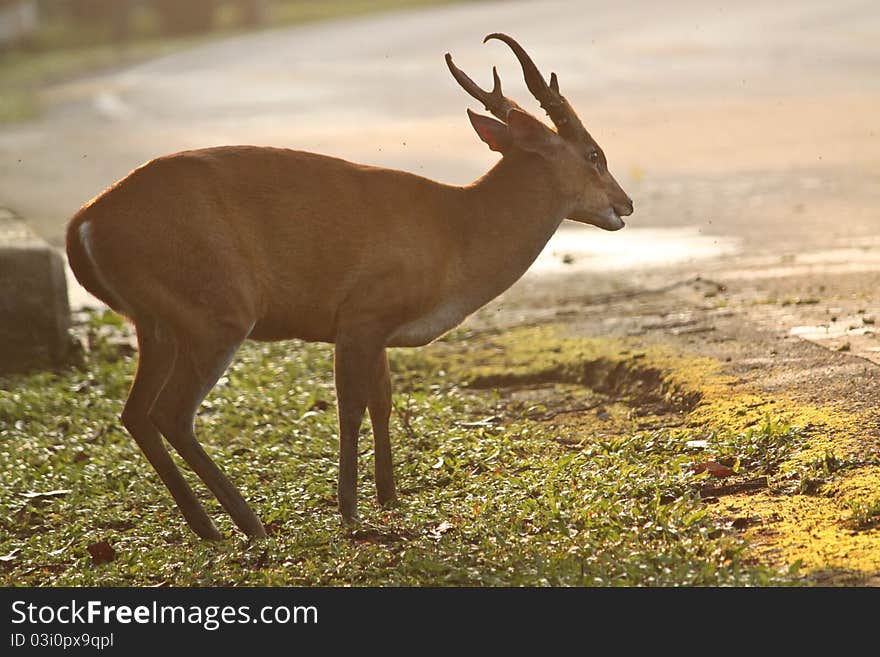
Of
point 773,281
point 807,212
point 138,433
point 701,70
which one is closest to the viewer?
point 138,433

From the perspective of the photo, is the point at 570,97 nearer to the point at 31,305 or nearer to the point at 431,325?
the point at 31,305

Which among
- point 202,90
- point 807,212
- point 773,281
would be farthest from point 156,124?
point 773,281

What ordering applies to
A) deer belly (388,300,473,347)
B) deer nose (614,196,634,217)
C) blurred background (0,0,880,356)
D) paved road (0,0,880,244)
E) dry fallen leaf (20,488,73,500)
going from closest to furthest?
deer belly (388,300,473,347)
deer nose (614,196,634,217)
dry fallen leaf (20,488,73,500)
blurred background (0,0,880,356)
paved road (0,0,880,244)

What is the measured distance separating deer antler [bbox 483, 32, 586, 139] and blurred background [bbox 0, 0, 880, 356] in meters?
2.16

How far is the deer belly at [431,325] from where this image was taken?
6273 millimetres

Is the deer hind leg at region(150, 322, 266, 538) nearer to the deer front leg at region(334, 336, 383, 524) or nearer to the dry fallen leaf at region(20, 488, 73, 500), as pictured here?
the deer front leg at region(334, 336, 383, 524)

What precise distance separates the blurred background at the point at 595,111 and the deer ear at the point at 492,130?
2.38 metres

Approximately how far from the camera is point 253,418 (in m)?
8.16

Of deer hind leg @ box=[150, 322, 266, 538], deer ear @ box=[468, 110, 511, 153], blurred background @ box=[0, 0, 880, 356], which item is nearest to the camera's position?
deer hind leg @ box=[150, 322, 266, 538]

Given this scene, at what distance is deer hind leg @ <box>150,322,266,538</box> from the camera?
592 centimetres

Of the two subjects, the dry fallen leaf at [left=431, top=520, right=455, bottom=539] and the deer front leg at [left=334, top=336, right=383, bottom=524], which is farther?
the deer front leg at [left=334, top=336, right=383, bottom=524]

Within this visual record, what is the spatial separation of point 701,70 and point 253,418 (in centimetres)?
1554

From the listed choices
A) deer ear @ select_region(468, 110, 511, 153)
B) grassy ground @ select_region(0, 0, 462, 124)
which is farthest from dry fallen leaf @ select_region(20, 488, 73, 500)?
grassy ground @ select_region(0, 0, 462, 124)
